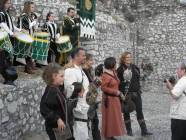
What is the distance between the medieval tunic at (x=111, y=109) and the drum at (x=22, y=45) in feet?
4.90

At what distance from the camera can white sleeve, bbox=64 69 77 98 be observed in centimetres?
563

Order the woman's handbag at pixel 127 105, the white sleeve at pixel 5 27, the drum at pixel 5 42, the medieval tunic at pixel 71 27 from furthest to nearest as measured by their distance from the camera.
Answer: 1. the medieval tunic at pixel 71 27
2. the woman's handbag at pixel 127 105
3. the white sleeve at pixel 5 27
4. the drum at pixel 5 42

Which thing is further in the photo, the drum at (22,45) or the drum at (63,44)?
the drum at (63,44)

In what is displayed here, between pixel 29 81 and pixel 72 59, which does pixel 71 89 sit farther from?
pixel 29 81

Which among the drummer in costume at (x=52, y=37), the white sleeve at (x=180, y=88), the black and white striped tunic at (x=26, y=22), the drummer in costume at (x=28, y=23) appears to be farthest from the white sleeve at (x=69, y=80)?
the drummer in costume at (x=52, y=37)

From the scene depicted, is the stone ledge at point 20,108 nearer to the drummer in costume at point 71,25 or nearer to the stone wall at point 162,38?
the drummer in costume at point 71,25

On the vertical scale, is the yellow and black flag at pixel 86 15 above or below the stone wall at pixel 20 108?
above

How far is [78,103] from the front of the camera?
19.2 feet

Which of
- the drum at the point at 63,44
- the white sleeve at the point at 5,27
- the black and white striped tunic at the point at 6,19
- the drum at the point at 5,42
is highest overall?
the black and white striped tunic at the point at 6,19

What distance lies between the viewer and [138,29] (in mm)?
19000

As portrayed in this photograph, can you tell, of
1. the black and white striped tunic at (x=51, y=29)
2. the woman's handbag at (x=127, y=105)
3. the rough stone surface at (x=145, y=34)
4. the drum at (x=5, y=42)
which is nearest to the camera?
the drum at (x=5, y=42)

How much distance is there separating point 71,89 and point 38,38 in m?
3.27

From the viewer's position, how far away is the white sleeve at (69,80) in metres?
5.63

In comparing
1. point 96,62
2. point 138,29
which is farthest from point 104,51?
point 138,29
